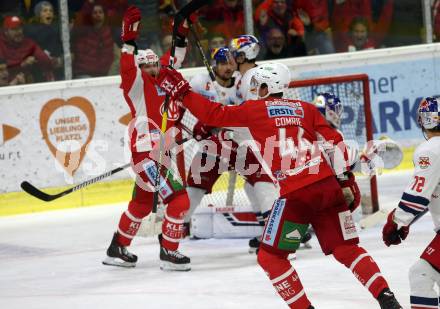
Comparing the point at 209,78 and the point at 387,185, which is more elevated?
the point at 209,78

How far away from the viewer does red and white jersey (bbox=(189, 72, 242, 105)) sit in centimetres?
666

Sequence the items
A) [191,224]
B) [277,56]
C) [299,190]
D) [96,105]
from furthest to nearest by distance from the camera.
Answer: [277,56], [96,105], [191,224], [299,190]

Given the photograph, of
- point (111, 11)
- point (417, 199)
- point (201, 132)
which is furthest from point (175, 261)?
point (111, 11)

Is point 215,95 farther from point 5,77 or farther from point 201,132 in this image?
point 5,77

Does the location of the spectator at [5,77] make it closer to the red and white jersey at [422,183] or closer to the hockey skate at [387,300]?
the hockey skate at [387,300]

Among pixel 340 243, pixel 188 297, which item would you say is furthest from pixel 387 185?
pixel 340 243

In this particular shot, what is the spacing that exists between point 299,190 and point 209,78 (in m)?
2.35

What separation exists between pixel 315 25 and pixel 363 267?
5.18 m

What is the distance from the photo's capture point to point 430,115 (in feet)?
13.8

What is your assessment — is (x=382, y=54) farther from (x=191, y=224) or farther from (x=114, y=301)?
(x=114, y=301)

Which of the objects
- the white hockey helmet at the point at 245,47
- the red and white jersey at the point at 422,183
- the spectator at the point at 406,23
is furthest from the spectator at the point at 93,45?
the red and white jersey at the point at 422,183

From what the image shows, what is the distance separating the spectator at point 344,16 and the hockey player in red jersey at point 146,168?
325 centimetres

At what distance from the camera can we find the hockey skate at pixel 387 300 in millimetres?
4344

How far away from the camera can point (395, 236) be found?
4207mm
